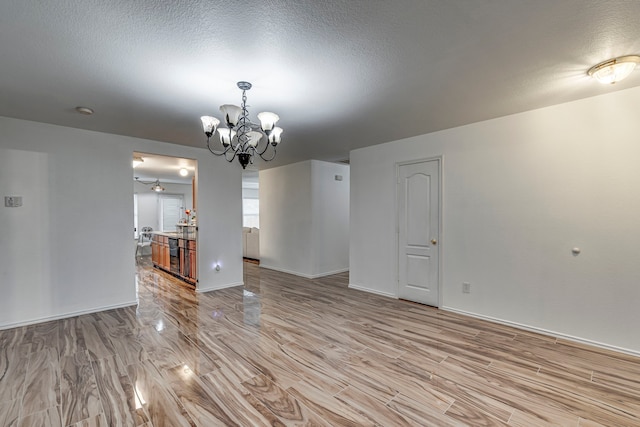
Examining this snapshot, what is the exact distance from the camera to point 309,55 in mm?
2080

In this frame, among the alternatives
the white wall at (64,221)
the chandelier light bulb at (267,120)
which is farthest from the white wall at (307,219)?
the chandelier light bulb at (267,120)

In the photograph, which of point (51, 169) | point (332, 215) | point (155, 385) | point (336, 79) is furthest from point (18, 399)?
point (332, 215)

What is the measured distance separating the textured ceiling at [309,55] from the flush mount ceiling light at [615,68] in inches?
2.9

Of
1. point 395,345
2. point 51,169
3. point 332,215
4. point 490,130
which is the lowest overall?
point 395,345

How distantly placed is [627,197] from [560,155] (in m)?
0.68

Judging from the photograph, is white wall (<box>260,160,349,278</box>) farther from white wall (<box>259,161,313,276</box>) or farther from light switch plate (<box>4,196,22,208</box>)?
light switch plate (<box>4,196,22,208</box>)

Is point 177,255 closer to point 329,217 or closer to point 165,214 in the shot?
point 329,217

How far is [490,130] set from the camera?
3529 mm

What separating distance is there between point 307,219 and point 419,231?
8.16 feet

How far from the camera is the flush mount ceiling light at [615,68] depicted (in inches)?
83.8

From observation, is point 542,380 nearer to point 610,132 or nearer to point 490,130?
point 610,132

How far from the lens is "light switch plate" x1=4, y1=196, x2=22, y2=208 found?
3406 millimetres

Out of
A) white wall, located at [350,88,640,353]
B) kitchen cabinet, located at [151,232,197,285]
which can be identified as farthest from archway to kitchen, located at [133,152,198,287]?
white wall, located at [350,88,640,353]

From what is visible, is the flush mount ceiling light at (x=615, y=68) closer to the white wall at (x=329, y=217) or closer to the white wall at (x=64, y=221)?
the white wall at (x=329, y=217)
